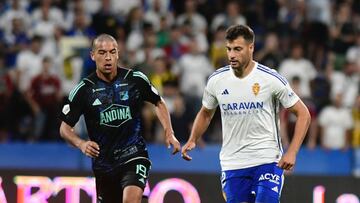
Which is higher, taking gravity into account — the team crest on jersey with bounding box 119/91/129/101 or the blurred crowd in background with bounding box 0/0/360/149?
the blurred crowd in background with bounding box 0/0/360/149

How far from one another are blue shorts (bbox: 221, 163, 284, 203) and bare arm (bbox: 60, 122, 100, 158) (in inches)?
48.5

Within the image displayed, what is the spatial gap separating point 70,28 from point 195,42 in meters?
2.61

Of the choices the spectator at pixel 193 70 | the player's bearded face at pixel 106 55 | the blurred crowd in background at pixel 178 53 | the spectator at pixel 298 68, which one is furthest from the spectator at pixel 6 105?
the player's bearded face at pixel 106 55

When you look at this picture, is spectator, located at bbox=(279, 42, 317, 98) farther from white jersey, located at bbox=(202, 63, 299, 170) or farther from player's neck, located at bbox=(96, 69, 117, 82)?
white jersey, located at bbox=(202, 63, 299, 170)

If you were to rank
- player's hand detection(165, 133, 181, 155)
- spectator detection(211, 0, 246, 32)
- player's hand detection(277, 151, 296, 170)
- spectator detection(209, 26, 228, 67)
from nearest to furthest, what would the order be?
1. player's hand detection(277, 151, 296, 170)
2. player's hand detection(165, 133, 181, 155)
3. spectator detection(209, 26, 228, 67)
4. spectator detection(211, 0, 246, 32)

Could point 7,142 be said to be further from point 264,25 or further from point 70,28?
point 264,25

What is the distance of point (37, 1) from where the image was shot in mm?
18406

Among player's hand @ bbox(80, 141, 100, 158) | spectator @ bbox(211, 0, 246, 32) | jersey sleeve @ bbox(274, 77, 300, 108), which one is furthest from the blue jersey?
spectator @ bbox(211, 0, 246, 32)

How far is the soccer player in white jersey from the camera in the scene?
338 inches

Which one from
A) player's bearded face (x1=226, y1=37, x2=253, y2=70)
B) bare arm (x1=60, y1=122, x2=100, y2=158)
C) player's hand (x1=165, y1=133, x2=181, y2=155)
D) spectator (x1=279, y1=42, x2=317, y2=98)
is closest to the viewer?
player's bearded face (x1=226, y1=37, x2=253, y2=70)

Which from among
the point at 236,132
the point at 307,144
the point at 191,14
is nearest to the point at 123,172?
the point at 236,132

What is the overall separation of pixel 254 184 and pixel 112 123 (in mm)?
1545

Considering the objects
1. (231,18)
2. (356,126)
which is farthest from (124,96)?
(231,18)

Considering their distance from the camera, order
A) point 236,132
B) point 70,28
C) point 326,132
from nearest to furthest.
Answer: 1. point 236,132
2. point 326,132
3. point 70,28
